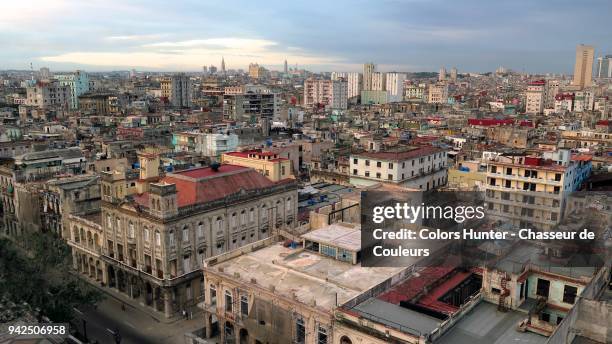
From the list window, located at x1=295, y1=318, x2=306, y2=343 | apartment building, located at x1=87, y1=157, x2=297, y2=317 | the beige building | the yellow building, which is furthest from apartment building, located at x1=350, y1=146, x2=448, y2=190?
window, located at x1=295, y1=318, x2=306, y2=343

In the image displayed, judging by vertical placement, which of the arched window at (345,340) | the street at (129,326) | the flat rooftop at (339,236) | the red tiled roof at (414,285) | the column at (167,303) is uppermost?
the flat rooftop at (339,236)

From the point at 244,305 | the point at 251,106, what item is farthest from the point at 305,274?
the point at 251,106

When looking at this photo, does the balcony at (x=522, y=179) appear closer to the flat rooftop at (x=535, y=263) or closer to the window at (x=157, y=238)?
the flat rooftop at (x=535, y=263)

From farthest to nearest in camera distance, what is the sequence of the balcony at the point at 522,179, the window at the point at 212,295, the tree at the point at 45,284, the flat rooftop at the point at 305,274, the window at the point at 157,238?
the balcony at the point at 522,179 → the window at the point at 157,238 → the window at the point at 212,295 → the tree at the point at 45,284 → the flat rooftop at the point at 305,274

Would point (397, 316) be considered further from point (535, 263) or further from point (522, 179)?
point (522, 179)

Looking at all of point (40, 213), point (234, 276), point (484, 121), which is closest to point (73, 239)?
point (40, 213)

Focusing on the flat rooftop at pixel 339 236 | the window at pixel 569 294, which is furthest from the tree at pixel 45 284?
the window at pixel 569 294
